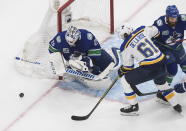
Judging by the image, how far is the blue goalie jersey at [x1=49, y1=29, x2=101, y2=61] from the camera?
3.93m

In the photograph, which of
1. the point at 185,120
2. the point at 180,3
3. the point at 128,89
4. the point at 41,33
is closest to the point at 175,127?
the point at 185,120

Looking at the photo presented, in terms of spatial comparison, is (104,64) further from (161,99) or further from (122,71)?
(161,99)

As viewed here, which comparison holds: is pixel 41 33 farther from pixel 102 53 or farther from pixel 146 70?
pixel 146 70

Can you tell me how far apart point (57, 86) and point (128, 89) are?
1015 millimetres

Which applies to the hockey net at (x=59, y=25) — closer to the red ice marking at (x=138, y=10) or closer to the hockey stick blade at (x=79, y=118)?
the red ice marking at (x=138, y=10)

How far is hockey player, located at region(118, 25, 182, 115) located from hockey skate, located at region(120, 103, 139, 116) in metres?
0.10

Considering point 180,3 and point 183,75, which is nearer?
point 183,75

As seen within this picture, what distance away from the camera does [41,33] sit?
424cm

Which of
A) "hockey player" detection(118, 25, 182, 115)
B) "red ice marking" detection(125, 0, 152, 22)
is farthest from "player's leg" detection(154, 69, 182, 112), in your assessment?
"red ice marking" detection(125, 0, 152, 22)

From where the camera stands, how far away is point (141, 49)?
3.35 metres

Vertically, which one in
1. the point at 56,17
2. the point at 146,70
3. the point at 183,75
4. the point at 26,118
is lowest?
the point at 26,118

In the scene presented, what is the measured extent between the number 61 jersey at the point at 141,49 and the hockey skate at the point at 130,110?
446mm

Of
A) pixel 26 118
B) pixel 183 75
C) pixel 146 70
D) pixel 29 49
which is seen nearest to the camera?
pixel 146 70

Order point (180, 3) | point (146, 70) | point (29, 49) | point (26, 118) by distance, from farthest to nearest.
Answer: point (180, 3) < point (29, 49) < point (26, 118) < point (146, 70)
